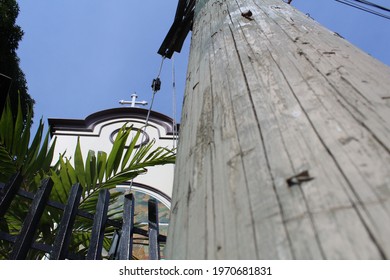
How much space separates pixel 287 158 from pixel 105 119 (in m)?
11.4

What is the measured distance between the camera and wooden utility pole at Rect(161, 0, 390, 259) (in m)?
0.45

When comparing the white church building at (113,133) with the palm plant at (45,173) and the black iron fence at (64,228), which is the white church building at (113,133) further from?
the black iron fence at (64,228)

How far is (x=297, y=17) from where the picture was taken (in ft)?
4.40

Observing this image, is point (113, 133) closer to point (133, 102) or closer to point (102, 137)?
point (102, 137)

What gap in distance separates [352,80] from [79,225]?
2.96 meters

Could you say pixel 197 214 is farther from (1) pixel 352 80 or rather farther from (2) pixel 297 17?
(2) pixel 297 17

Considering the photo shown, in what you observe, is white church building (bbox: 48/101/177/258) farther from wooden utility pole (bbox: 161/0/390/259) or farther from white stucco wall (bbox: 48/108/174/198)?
wooden utility pole (bbox: 161/0/390/259)

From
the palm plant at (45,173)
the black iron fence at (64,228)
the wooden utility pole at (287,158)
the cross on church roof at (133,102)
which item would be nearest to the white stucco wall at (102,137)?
the cross on church roof at (133,102)

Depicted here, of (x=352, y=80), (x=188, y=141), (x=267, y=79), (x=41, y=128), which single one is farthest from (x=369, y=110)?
(x=41, y=128)

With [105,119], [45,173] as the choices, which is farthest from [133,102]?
[45,173]

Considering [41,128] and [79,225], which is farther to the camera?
→ [41,128]

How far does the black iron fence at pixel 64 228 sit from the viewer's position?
1.98 metres

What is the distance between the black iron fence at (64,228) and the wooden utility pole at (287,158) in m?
1.42

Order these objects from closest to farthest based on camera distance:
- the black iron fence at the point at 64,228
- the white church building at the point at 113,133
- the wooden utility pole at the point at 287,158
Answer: the wooden utility pole at the point at 287,158 → the black iron fence at the point at 64,228 → the white church building at the point at 113,133
